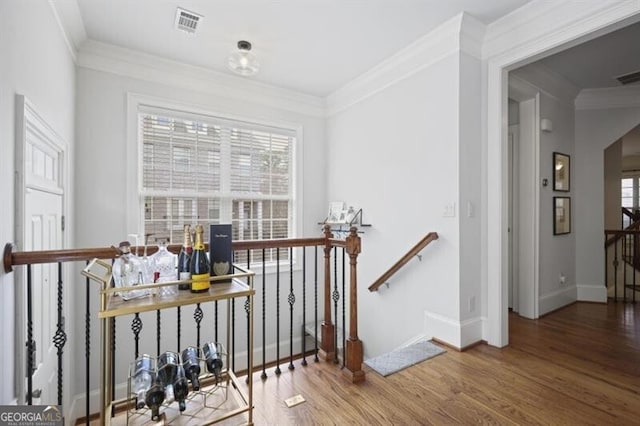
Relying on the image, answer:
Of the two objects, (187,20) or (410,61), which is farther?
(410,61)

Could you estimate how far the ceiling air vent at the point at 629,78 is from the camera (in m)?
3.39

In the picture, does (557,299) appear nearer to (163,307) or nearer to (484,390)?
(484,390)

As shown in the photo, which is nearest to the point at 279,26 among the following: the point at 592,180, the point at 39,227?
the point at 39,227

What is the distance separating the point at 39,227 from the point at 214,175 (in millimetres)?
1833

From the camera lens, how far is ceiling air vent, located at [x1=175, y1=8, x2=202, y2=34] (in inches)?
94.6

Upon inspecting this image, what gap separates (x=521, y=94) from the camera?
3.32 metres

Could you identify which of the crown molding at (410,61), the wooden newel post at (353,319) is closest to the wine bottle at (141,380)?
the wooden newel post at (353,319)

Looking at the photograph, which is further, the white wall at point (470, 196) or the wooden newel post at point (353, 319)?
the white wall at point (470, 196)

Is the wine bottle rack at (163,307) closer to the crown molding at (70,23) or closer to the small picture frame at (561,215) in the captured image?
the crown molding at (70,23)

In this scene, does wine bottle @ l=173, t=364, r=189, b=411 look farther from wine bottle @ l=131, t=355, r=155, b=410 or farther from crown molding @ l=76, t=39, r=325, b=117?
crown molding @ l=76, t=39, r=325, b=117

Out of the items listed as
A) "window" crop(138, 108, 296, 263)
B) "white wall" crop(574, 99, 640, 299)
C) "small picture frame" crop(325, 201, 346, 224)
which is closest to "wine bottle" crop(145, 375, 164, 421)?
"window" crop(138, 108, 296, 263)

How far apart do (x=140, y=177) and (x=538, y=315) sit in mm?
4573
